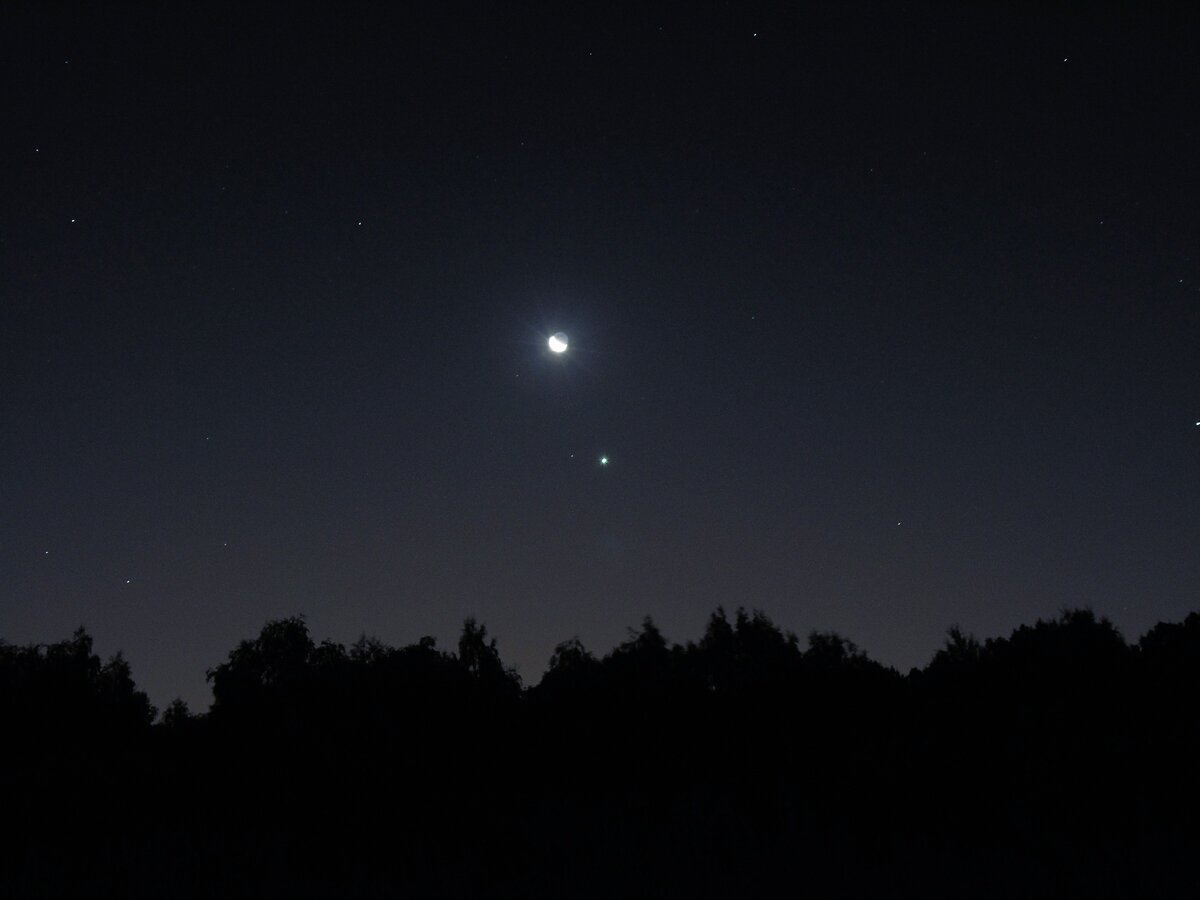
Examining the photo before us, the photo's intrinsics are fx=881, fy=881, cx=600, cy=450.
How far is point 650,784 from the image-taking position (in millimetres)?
30625

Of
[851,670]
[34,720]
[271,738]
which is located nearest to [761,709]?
[851,670]

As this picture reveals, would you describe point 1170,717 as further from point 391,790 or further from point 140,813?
point 140,813

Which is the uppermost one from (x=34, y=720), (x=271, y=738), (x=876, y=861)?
(x=34, y=720)

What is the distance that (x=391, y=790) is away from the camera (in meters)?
29.3

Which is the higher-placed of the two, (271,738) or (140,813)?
(271,738)

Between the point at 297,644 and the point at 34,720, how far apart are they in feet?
62.5

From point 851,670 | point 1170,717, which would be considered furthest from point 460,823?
point 1170,717

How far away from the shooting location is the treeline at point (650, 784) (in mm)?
22188

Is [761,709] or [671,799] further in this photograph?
[761,709]

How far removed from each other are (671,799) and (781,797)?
3.57 meters

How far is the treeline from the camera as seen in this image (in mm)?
22188

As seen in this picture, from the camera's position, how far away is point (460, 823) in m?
27.1

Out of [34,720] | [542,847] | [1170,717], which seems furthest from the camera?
[34,720]

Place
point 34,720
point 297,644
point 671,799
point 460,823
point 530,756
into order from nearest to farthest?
point 460,823 < point 671,799 < point 530,756 < point 34,720 < point 297,644
